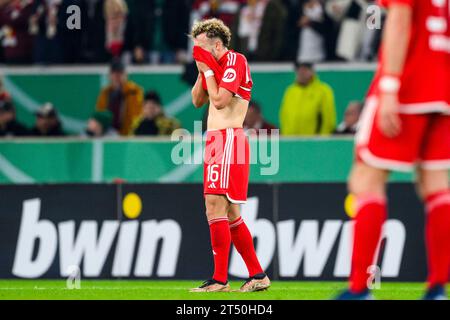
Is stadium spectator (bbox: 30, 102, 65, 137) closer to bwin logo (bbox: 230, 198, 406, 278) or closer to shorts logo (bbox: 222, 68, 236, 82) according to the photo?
bwin logo (bbox: 230, 198, 406, 278)

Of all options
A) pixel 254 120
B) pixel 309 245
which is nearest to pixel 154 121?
pixel 254 120

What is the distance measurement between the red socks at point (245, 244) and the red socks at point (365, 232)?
11.0 ft

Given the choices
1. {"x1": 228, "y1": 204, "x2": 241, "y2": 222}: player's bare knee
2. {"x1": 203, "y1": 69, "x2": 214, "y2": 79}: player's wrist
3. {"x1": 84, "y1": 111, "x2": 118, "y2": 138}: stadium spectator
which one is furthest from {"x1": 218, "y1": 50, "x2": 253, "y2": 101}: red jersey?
{"x1": 84, "y1": 111, "x2": 118, "y2": 138}: stadium spectator

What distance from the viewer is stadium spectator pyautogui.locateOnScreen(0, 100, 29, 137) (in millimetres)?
16594

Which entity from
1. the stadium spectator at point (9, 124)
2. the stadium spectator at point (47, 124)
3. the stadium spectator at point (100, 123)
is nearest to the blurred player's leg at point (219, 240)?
the stadium spectator at point (100, 123)

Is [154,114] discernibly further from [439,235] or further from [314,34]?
[439,235]

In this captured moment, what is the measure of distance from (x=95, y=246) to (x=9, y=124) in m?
3.90

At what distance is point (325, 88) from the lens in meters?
15.8

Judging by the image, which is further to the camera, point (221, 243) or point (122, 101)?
point (122, 101)

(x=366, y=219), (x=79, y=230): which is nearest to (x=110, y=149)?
(x=79, y=230)

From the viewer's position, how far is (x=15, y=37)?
1845 cm
